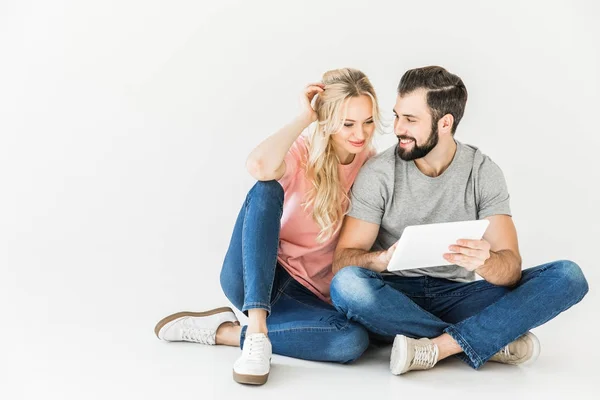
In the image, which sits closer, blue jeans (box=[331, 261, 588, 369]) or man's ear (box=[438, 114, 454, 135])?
blue jeans (box=[331, 261, 588, 369])

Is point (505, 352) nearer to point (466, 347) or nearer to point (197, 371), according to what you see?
A: point (466, 347)

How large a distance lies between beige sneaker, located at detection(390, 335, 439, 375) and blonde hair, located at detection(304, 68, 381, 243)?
0.54 metres

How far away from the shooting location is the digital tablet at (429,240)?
118 inches

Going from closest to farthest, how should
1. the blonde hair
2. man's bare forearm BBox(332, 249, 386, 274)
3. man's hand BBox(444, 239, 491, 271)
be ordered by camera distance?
man's hand BBox(444, 239, 491, 271)
man's bare forearm BBox(332, 249, 386, 274)
the blonde hair

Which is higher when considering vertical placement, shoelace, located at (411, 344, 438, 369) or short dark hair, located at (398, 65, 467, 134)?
short dark hair, located at (398, 65, 467, 134)

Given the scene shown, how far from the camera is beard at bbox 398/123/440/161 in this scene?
3447mm

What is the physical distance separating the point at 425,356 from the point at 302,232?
68cm

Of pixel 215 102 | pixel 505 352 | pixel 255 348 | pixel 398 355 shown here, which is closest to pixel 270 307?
pixel 255 348

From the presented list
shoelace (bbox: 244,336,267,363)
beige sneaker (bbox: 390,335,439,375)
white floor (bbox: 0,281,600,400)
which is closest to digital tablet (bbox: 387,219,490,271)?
beige sneaker (bbox: 390,335,439,375)

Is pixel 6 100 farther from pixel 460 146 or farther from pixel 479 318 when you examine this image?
pixel 479 318

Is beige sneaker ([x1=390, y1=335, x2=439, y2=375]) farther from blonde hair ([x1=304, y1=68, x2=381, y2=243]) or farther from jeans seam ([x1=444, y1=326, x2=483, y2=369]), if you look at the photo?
blonde hair ([x1=304, y1=68, x2=381, y2=243])

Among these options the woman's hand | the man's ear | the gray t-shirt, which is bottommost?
the gray t-shirt

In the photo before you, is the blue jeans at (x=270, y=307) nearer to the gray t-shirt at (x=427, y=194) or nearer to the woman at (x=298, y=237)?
the woman at (x=298, y=237)

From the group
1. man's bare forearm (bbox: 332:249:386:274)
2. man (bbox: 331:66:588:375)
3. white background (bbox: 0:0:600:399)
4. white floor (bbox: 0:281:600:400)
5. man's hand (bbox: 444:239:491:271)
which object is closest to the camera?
white floor (bbox: 0:281:600:400)
